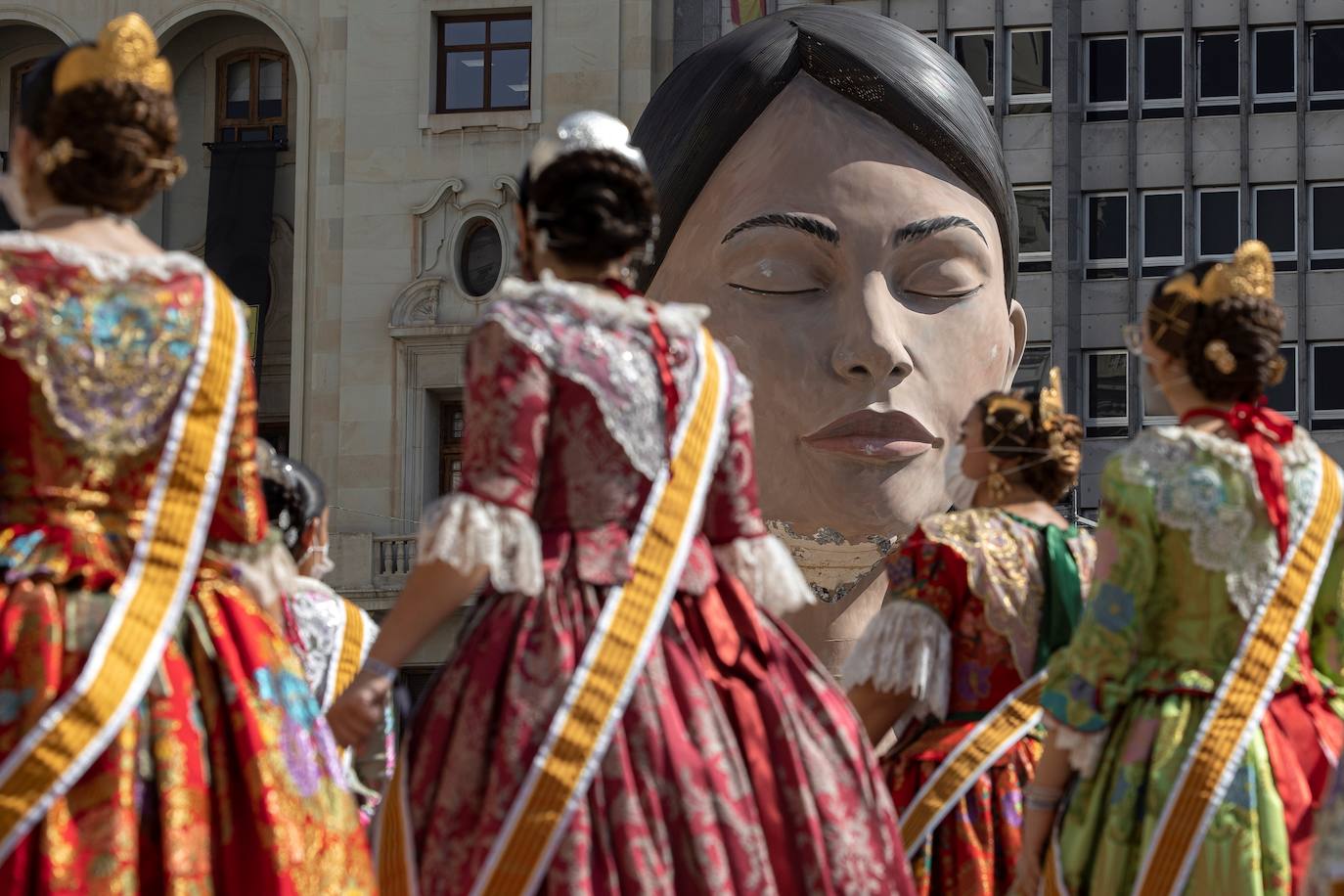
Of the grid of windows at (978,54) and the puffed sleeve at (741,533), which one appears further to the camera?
the grid of windows at (978,54)

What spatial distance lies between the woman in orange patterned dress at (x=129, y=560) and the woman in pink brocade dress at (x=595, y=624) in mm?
310

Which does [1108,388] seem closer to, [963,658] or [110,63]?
[963,658]

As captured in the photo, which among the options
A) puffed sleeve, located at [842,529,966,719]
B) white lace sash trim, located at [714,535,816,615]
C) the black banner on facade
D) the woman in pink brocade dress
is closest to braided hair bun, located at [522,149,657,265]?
the woman in pink brocade dress

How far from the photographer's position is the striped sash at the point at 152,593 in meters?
3.90

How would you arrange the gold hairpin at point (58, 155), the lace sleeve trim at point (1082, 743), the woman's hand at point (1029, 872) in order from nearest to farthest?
the gold hairpin at point (58, 155) < the lace sleeve trim at point (1082, 743) < the woman's hand at point (1029, 872)

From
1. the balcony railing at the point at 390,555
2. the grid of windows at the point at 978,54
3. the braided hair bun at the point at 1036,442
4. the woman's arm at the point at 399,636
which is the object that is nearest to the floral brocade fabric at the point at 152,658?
the woman's arm at the point at 399,636

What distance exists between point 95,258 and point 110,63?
0.33 meters

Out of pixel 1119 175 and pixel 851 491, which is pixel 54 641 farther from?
pixel 1119 175

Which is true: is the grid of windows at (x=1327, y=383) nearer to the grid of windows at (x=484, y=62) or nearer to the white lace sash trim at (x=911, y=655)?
the grid of windows at (x=484, y=62)

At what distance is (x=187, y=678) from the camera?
4.10m

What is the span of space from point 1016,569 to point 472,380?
6.51 ft

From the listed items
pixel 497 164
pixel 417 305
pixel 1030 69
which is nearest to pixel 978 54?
pixel 1030 69

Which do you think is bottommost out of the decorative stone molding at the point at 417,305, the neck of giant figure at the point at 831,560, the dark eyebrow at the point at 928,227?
the neck of giant figure at the point at 831,560

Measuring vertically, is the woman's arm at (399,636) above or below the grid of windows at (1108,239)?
below
